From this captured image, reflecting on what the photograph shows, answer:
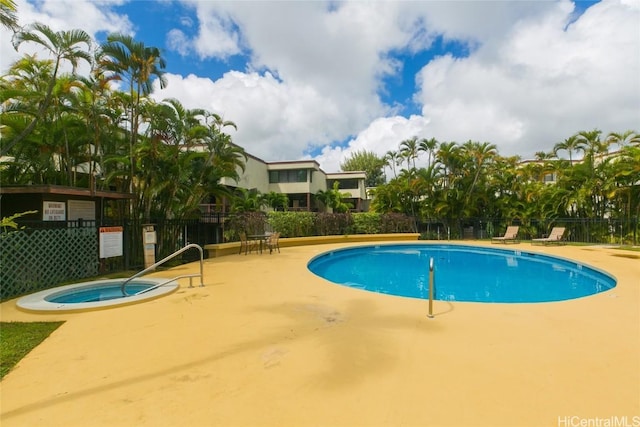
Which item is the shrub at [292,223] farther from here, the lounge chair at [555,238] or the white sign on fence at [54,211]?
the lounge chair at [555,238]

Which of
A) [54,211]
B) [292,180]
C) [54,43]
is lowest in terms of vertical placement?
[54,211]

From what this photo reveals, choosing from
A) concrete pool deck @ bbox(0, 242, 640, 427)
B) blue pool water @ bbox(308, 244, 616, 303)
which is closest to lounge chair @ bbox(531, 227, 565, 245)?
blue pool water @ bbox(308, 244, 616, 303)

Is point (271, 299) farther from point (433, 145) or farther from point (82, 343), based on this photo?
point (433, 145)

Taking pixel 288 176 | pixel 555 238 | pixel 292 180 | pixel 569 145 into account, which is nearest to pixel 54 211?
pixel 555 238

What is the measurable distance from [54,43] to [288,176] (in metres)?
22.7

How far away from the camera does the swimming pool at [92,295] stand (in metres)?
5.40

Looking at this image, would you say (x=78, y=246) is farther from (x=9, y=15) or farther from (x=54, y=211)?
(x=9, y=15)

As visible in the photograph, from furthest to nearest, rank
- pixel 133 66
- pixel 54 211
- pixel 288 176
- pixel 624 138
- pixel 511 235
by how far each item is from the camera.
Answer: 1. pixel 288 176
2. pixel 511 235
3. pixel 624 138
4. pixel 133 66
5. pixel 54 211

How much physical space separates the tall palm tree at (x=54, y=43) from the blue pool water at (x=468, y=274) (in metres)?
8.86

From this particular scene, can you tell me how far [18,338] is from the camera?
159 inches

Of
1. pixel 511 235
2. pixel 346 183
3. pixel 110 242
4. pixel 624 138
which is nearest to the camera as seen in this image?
pixel 110 242

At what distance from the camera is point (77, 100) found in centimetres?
854

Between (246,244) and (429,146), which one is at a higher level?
(429,146)

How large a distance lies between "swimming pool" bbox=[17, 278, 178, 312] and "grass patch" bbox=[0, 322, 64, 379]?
0.65 m
